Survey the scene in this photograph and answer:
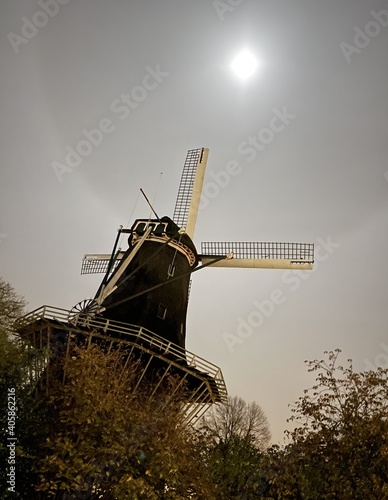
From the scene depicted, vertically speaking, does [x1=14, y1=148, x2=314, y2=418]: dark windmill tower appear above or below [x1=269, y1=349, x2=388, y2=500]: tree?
above

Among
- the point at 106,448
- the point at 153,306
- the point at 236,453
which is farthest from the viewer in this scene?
the point at 236,453

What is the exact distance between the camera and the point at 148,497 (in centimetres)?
1300

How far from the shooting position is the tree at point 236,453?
58.0 ft

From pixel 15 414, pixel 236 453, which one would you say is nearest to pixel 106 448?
pixel 15 414

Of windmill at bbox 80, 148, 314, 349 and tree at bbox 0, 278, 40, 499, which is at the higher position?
windmill at bbox 80, 148, 314, 349

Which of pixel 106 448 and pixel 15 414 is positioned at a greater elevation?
pixel 15 414

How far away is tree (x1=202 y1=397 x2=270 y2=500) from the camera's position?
1767 centimetres

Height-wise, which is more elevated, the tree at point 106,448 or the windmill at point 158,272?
the windmill at point 158,272

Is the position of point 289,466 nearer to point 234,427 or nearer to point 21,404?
point 21,404

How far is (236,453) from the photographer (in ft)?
98.3

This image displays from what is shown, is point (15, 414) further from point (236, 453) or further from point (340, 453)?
point (236, 453)

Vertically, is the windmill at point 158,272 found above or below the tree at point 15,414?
above

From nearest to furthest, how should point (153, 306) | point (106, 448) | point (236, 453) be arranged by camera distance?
point (106, 448) < point (153, 306) < point (236, 453)

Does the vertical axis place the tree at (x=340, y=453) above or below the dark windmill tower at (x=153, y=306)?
below
